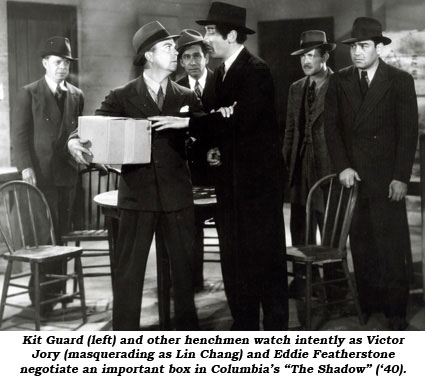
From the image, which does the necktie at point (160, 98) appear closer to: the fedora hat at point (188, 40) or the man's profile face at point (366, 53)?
the man's profile face at point (366, 53)

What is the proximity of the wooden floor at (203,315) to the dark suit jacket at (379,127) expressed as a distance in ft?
2.71

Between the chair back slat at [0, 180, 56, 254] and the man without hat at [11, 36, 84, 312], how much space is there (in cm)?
8

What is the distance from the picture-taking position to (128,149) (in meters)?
2.75

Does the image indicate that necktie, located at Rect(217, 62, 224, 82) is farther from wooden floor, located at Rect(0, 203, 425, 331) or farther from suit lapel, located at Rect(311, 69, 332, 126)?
wooden floor, located at Rect(0, 203, 425, 331)

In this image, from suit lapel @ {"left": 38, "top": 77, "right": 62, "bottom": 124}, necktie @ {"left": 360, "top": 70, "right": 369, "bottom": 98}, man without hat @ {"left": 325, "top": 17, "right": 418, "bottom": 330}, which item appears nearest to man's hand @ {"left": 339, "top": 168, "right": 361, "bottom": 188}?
man without hat @ {"left": 325, "top": 17, "right": 418, "bottom": 330}

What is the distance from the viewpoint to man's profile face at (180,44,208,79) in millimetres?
4670

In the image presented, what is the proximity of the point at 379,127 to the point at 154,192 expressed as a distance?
146 centimetres

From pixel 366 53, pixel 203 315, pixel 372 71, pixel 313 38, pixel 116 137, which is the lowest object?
pixel 203 315

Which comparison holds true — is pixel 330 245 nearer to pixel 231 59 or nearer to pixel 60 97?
pixel 231 59

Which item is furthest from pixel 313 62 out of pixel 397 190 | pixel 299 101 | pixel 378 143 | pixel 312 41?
pixel 397 190

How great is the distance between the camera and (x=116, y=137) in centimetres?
272
